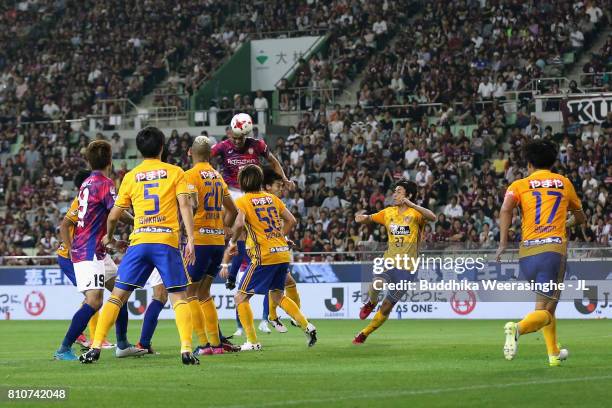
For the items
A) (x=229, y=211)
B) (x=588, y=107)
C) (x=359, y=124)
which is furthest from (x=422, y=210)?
(x=359, y=124)

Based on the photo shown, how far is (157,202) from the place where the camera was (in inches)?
506

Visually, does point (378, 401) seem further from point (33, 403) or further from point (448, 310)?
point (448, 310)

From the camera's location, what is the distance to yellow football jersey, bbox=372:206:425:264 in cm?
1784

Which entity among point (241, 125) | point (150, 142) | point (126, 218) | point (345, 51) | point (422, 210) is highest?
point (345, 51)

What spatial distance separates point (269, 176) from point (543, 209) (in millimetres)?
5155

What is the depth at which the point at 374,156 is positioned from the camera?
1401 inches

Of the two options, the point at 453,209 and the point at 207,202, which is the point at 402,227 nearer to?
the point at 207,202

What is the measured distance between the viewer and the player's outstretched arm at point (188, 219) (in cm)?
1252

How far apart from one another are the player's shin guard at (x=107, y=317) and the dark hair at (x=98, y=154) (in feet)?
6.78

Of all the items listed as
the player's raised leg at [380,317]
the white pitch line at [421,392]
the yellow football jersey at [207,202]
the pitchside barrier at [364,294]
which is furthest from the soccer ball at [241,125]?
the pitchside barrier at [364,294]

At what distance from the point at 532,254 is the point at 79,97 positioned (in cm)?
3690

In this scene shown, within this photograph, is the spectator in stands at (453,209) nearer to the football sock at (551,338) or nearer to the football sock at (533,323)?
the football sock at (551,338)

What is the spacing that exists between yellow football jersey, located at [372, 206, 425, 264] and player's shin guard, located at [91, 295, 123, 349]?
5746mm

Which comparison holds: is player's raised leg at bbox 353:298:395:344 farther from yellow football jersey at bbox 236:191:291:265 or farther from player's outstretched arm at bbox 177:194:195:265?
player's outstretched arm at bbox 177:194:195:265
